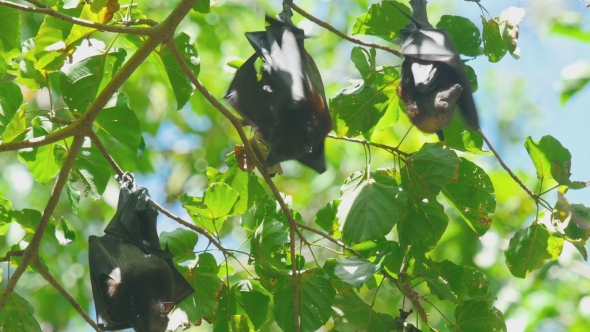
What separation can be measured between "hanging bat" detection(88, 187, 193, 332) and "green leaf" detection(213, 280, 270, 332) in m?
0.30

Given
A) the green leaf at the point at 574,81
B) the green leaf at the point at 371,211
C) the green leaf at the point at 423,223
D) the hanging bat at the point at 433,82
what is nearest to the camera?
the green leaf at the point at 371,211

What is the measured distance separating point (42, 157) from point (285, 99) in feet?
5.60

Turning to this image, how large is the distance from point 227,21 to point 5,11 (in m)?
5.40

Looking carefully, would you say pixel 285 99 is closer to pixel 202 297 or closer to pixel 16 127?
pixel 202 297

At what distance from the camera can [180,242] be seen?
3.99m

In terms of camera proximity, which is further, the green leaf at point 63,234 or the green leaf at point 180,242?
the green leaf at point 63,234

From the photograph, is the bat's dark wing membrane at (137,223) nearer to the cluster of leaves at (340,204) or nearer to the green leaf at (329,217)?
the cluster of leaves at (340,204)

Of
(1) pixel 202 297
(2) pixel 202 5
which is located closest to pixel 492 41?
(2) pixel 202 5

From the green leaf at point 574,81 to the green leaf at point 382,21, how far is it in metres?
1.71

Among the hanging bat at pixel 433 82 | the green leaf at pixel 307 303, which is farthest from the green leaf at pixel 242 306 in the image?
the hanging bat at pixel 433 82

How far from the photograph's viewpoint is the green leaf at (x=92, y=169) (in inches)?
170

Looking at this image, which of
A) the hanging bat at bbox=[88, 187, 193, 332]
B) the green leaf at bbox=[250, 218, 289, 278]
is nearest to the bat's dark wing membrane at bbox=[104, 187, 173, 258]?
the hanging bat at bbox=[88, 187, 193, 332]

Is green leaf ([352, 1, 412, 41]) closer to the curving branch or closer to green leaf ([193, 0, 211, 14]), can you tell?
green leaf ([193, 0, 211, 14])

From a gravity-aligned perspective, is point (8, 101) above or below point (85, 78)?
below
